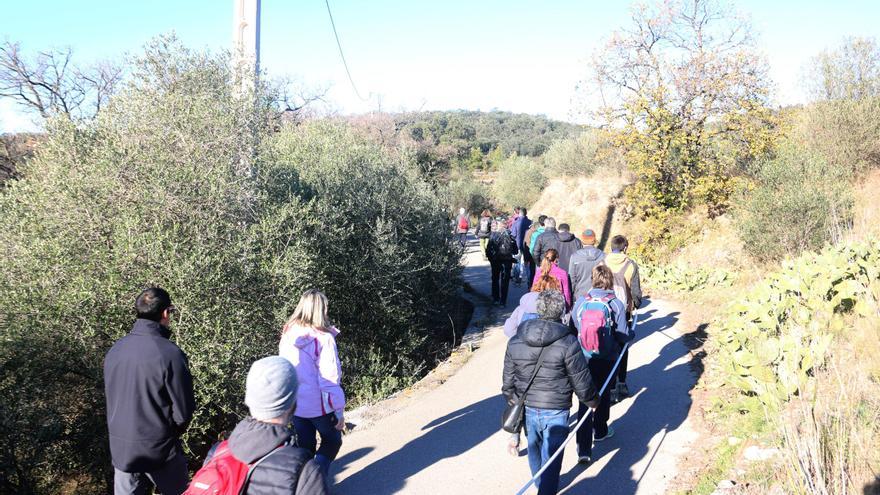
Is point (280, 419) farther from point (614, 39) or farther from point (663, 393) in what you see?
point (614, 39)

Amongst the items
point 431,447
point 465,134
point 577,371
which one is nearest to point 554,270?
point 431,447

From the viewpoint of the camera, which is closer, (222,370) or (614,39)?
(222,370)

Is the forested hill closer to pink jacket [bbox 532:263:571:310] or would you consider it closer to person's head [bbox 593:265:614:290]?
pink jacket [bbox 532:263:571:310]

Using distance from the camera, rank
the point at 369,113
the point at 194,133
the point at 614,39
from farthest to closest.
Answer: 1. the point at 369,113
2. the point at 614,39
3. the point at 194,133

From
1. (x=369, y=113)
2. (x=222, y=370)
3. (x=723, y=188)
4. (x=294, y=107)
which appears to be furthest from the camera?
(x=369, y=113)

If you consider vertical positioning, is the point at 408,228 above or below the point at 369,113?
below

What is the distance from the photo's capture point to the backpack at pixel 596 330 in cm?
550

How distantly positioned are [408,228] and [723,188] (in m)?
11.2

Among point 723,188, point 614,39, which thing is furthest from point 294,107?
point 723,188

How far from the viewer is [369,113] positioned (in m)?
44.4

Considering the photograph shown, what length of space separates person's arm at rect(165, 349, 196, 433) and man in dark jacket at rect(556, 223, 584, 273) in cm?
733

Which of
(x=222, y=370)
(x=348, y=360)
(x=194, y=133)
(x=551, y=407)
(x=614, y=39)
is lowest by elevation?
(x=348, y=360)

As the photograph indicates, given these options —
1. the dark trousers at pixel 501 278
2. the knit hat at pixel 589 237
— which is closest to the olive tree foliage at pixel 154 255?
the dark trousers at pixel 501 278

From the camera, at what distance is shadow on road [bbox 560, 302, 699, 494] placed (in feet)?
16.9
